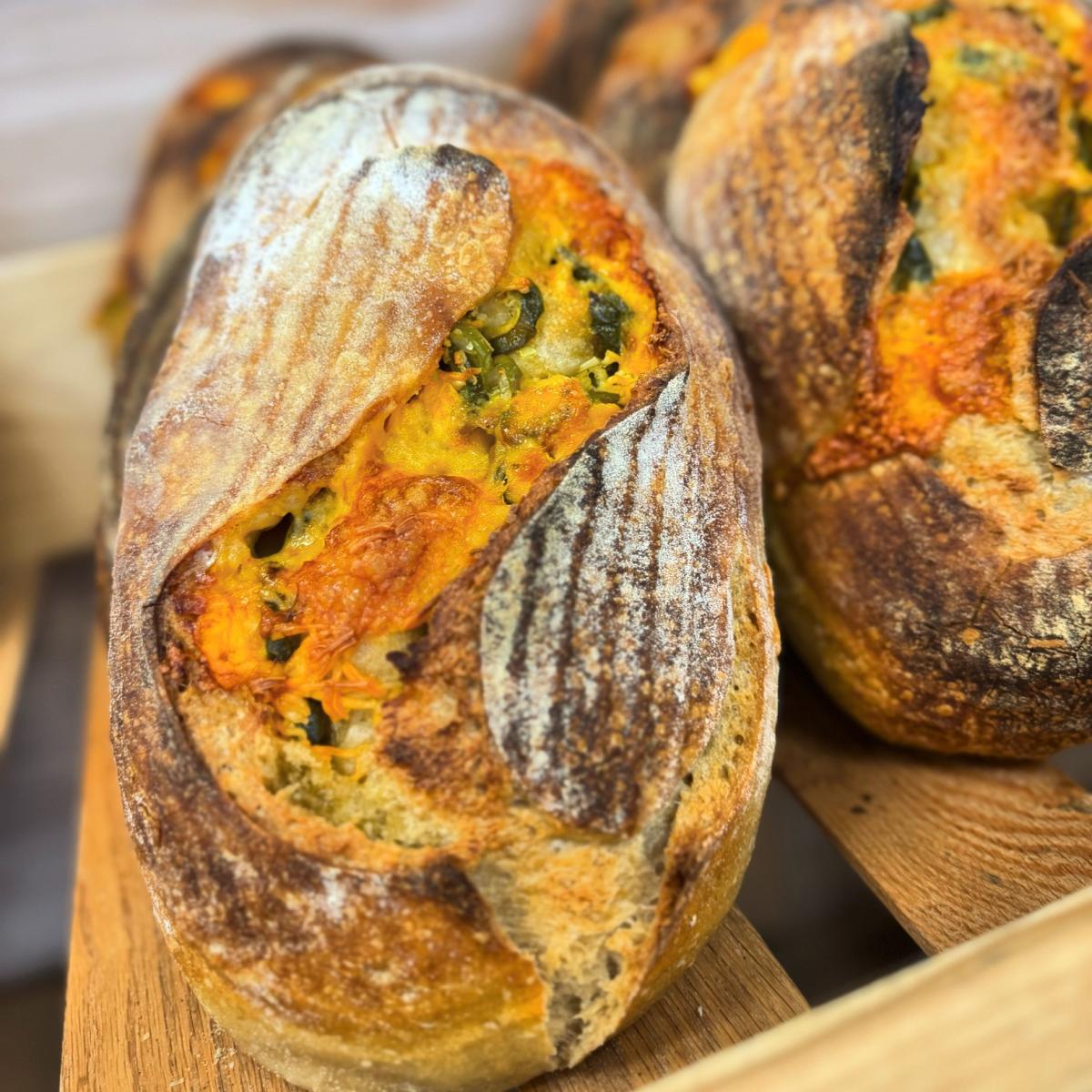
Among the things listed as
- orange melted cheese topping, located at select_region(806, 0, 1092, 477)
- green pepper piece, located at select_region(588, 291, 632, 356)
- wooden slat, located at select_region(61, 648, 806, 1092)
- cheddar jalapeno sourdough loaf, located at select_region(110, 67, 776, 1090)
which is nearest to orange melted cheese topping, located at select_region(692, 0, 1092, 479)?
orange melted cheese topping, located at select_region(806, 0, 1092, 477)

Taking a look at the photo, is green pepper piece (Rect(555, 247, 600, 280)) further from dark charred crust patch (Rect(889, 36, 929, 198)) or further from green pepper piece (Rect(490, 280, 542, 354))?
dark charred crust patch (Rect(889, 36, 929, 198))

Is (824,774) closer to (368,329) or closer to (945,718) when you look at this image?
(945,718)

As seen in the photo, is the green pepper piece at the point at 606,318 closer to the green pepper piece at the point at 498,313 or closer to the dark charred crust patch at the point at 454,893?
the green pepper piece at the point at 498,313

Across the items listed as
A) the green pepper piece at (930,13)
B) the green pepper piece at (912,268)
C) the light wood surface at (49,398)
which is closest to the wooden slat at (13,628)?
the light wood surface at (49,398)

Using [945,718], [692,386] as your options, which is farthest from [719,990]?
[692,386]

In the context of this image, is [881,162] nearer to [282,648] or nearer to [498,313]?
[498,313]

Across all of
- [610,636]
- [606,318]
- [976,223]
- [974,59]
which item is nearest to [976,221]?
[976,223]

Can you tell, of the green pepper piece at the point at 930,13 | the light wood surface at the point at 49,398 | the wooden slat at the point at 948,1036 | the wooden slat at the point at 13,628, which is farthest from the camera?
the light wood surface at the point at 49,398
